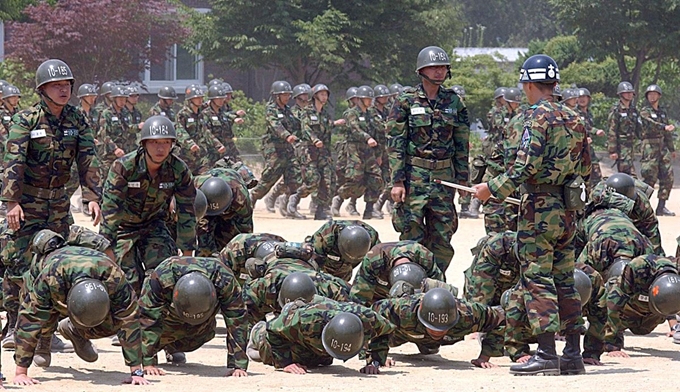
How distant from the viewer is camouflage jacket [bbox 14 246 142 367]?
9.34 metres

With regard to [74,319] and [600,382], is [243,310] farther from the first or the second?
[600,382]

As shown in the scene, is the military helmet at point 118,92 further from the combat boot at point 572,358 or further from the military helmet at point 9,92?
the combat boot at point 572,358

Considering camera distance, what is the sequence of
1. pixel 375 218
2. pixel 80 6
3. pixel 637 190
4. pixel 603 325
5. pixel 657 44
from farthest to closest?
1. pixel 657 44
2. pixel 80 6
3. pixel 375 218
4. pixel 637 190
5. pixel 603 325

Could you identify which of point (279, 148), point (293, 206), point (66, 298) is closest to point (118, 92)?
point (279, 148)

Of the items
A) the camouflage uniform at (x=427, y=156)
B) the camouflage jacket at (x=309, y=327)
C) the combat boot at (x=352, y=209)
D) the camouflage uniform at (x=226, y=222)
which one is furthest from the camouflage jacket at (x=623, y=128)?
the camouflage jacket at (x=309, y=327)

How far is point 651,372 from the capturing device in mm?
9883

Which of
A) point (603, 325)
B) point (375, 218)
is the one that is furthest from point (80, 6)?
point (603, 325)

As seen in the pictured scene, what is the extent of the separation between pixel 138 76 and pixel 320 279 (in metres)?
26.3

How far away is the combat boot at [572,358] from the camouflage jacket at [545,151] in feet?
3.78

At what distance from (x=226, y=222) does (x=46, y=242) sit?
10.5 feet

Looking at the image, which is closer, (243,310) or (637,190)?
(243,310)

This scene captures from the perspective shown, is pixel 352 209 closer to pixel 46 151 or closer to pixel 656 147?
pixel 656 147

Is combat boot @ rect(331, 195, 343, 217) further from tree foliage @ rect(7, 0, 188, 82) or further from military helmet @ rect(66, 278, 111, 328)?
military helmet @ rect(66, 278, 111, 328)

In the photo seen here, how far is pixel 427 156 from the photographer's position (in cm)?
1209
